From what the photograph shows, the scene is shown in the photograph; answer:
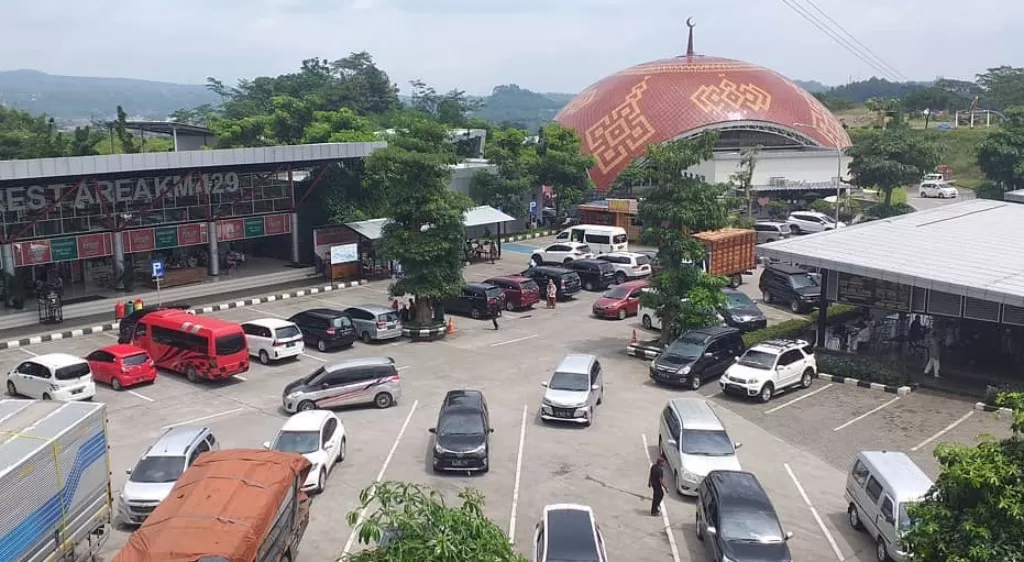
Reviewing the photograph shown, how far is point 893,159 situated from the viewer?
5884 centimetres

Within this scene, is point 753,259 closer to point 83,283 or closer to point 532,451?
point 532,451

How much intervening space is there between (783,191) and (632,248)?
61.3ft

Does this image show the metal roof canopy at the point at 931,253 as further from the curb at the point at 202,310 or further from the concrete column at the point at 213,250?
the concrete column at the point at 213,250

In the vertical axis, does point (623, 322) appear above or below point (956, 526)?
below

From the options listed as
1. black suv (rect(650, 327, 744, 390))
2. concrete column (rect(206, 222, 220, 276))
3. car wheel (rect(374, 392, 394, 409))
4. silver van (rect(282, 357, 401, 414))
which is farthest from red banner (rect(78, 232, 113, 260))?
black suv (rect(650, 327, 744, 390))

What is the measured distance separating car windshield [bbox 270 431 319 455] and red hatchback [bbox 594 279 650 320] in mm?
17801

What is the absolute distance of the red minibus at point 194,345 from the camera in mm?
25922

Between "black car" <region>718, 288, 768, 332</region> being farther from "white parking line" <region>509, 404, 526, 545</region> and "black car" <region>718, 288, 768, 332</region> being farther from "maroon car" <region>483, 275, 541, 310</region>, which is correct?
"white parking line" <region>509, 404, 526, 545</region>

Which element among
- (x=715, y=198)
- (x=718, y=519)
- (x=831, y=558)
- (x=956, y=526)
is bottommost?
(x=831, y=558)

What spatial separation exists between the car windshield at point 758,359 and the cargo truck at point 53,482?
1677 centimetres

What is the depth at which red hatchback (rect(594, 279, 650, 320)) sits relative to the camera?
3506cm

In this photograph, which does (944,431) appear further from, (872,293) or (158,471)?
(158,471)

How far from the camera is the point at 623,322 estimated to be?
34.9 meters

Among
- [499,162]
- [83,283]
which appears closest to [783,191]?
[499,162]
